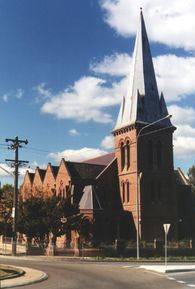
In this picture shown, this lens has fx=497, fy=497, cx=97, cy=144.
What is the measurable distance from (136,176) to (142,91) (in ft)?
36.2

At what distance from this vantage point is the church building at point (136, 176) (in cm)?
5703

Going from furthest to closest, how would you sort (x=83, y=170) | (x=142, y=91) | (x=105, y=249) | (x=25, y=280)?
(x=83, y=170)
(x=142, y=91)
(x=105, y=249)
(x=25, y=280)

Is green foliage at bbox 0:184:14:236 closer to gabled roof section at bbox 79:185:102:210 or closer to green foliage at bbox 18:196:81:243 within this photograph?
green foliage at bbox 18:196:81:243

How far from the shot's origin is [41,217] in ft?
163

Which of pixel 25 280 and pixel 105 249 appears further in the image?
pixel 105 249

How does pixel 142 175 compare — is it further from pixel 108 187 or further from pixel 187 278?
pixel 187 278

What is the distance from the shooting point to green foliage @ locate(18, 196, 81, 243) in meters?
49.3

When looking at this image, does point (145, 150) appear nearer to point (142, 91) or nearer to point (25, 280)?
point (142, 91)

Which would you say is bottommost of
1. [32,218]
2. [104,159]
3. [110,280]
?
[110,280]

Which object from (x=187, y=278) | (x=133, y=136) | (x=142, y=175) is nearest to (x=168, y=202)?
(x=142, y=175)

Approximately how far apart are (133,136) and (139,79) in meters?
7.61

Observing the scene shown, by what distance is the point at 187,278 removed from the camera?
75.2 feet

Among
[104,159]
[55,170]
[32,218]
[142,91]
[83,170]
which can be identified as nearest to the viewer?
[32,218]

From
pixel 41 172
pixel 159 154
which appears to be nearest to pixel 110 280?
pixel 159 154
